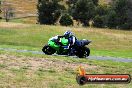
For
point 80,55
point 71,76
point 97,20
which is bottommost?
point 97,20

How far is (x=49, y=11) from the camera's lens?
3775 inches

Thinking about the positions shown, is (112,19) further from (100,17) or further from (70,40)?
(70,40)

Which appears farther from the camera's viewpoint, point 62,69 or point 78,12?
point 78,12

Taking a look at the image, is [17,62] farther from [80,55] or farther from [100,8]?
[100,8]

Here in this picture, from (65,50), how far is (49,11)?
70.8 metres

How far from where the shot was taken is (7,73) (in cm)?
1542

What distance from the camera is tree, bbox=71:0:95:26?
92.3 metres

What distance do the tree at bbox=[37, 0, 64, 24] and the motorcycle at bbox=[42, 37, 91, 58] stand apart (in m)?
69.0

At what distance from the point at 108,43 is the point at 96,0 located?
6298 centimetres

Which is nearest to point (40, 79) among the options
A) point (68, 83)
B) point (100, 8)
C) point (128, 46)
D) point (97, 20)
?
point (68, 83)

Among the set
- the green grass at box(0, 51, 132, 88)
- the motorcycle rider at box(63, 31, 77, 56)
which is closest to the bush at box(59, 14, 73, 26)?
the motorcycle rider at box(63, 31, 77, 56)

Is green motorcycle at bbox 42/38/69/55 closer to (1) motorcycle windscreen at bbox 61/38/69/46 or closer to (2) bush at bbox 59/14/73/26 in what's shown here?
(1) motorcycle windscreen at bbox 61/38/69/46

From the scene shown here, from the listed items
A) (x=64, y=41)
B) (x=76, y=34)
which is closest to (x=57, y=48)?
(x=64, y=41)

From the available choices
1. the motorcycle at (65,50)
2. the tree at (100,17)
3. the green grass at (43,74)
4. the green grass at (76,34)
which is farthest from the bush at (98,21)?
the green grass at (43,74)
